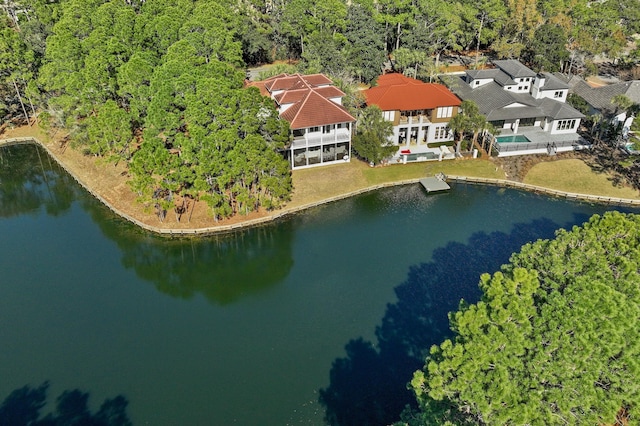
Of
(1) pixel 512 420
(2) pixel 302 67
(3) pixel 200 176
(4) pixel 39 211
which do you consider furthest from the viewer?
(2) pixel 302 67

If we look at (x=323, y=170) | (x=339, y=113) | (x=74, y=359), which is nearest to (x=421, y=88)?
(x=339, y=113)

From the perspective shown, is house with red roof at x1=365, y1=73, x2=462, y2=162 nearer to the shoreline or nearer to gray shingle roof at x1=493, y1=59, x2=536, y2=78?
the shoreline

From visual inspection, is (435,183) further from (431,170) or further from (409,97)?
(409,97)

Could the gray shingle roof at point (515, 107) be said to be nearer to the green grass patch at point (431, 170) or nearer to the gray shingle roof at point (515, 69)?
the gray shingle roof at point (515, 69)

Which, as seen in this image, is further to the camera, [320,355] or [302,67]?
[302,67]

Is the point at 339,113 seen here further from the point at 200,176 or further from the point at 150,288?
the point at 150,288

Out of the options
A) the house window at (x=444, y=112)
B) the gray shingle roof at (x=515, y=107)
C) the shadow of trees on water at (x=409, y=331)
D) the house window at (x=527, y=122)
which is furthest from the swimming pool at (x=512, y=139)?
the shadow of trees on water at (x=409, y=331)

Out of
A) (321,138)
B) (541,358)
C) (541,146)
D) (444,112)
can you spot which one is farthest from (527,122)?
(541,358)
